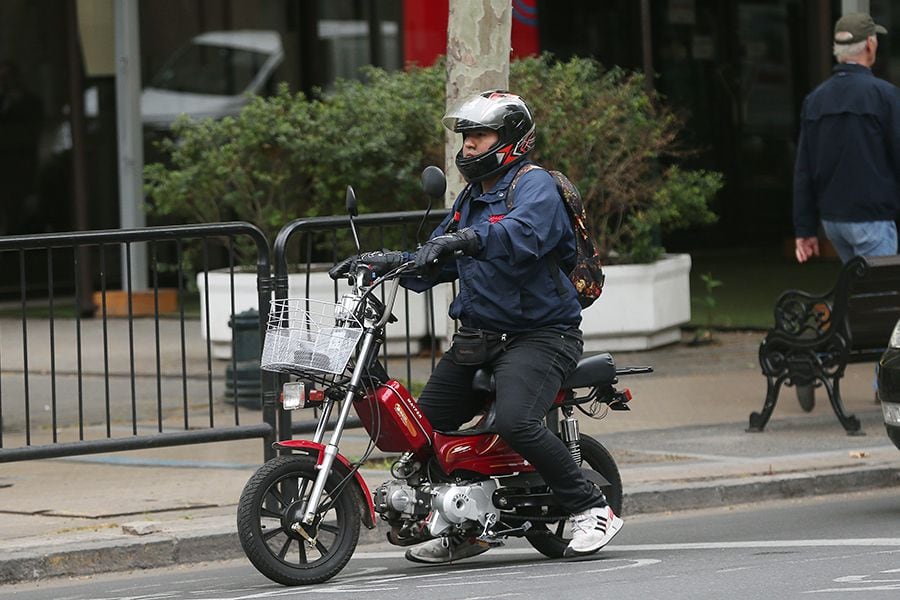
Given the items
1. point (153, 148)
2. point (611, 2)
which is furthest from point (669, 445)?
point (611, 2)

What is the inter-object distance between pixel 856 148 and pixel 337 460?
4.99 m

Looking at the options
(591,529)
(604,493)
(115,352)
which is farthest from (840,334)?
(115,352)

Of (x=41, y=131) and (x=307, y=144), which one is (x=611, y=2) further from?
(x=307, y=144)

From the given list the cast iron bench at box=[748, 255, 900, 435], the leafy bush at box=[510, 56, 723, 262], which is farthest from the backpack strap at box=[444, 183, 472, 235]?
the leafy bush at box=[510, 56, 723, 262]

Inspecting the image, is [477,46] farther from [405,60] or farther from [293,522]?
[405,60]

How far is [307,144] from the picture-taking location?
13031 millimetres

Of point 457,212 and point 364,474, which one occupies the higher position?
point 457,212

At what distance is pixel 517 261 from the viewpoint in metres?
6.57

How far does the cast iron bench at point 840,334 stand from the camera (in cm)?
973

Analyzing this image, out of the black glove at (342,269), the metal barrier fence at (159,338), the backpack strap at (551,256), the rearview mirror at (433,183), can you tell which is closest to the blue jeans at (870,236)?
the metal barrier fence at (159,338)

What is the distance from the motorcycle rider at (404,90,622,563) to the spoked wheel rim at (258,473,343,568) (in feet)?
1.62

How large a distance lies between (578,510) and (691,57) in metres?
16.2

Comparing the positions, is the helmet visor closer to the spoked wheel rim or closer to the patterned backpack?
the patterned backpack

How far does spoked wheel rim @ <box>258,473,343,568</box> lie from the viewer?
643 centimetres
